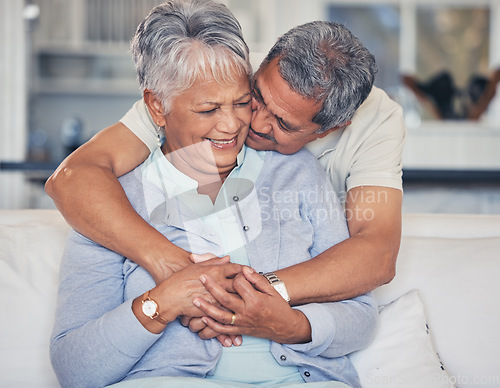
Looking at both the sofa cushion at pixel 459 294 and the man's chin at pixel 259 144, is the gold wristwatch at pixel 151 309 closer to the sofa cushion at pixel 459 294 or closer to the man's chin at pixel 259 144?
the man's chin at pixel 259 144

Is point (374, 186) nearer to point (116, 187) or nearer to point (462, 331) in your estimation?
point (462, 331)

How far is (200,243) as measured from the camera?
144 centimetres

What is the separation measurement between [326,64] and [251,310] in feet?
1.87

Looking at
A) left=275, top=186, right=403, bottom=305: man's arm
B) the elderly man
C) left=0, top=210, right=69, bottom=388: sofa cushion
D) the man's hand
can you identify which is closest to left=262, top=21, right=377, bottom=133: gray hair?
the elderly man

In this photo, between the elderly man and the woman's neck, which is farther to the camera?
the woman's neck

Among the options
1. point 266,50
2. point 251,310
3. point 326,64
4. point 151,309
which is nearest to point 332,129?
point 326,64

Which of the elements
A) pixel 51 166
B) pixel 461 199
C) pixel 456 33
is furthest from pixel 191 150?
pixel 456 33

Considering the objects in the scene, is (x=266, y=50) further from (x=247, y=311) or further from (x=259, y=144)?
(x=247, y=311)

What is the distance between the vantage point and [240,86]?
1403mm

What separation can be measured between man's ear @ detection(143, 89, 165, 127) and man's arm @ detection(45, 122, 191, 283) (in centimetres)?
15

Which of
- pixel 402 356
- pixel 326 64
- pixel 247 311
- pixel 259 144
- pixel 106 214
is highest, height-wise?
pixel 326 64

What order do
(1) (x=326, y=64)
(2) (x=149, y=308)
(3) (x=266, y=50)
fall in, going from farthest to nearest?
1. (3) (x=266, y=50)
2. (1) (x=326, y=64)
3. (2) (x=149, y=308)

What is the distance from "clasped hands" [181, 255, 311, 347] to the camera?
4.17 ft

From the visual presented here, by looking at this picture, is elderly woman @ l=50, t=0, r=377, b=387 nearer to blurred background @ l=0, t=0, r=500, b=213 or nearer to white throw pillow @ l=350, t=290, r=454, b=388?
white throw pillow @ l=350, t=290, r=454, b=388
